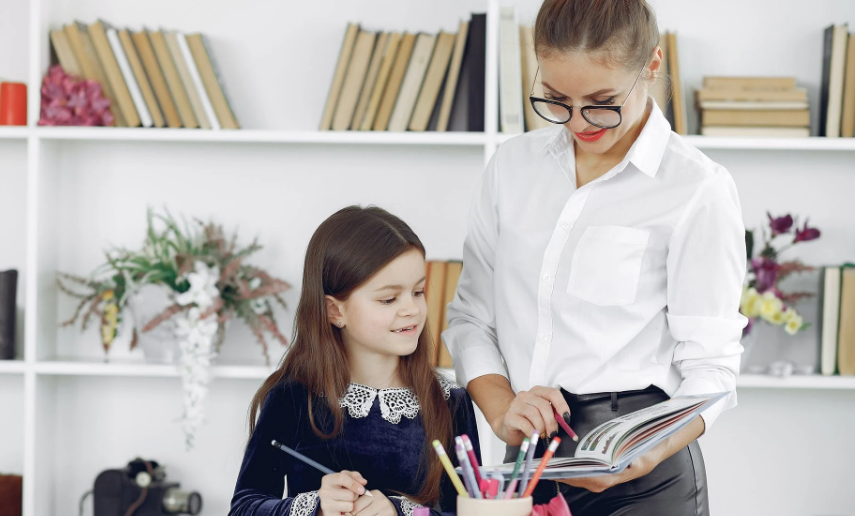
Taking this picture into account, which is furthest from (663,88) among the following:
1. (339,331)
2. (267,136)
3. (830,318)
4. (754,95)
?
(339,331)

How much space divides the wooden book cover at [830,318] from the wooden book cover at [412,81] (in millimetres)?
1279

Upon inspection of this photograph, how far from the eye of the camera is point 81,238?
8.82 feet

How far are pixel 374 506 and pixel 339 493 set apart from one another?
0.21 ft

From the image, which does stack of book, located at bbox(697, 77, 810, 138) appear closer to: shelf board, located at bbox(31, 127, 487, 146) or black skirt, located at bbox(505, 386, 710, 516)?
shelf board, located at bbox(31, 127, 487, 146)

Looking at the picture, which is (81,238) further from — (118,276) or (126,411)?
(126,411)

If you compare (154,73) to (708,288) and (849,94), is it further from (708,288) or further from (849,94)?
(849,94)

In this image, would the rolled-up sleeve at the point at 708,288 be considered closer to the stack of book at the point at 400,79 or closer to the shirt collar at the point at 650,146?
the shirt collar at the point at 650,146

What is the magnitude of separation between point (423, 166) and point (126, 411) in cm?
122

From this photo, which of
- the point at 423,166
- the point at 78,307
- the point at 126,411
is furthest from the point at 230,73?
the point at 126,411

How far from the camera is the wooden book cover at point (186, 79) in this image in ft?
8.11

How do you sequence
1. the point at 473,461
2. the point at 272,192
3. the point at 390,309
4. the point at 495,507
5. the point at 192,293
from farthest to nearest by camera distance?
1. the point at 272,192
2. the point at 192,293
3. the point at 390,309
4. the point at 473,461
5. the point at 495,507

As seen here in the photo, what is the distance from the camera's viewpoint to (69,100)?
244 cm

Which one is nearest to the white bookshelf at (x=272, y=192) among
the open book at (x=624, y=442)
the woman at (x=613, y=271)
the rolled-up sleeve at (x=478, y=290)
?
the rolled-up sleeve at (x=478, y=290)

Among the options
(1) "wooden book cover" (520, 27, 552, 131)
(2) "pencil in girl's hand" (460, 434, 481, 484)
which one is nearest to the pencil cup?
(2) "pencil in girl's hand" (460, 434, 481, 484)
